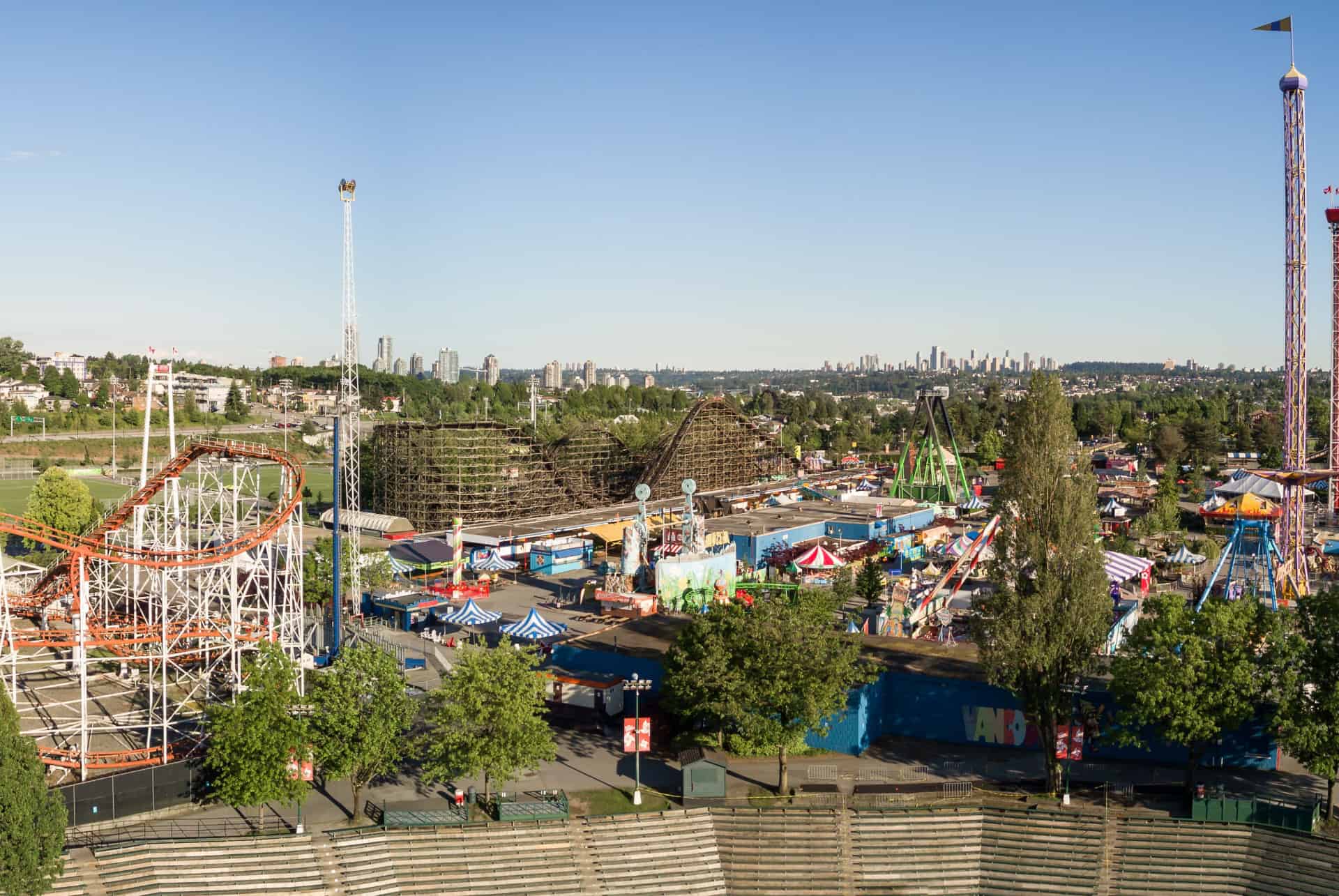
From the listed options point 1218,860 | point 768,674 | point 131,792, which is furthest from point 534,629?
point 1218,860

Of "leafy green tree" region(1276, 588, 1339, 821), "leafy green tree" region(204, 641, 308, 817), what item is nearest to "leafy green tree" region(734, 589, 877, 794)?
"leafy green tree" region(1276, 588, 1339, 821)

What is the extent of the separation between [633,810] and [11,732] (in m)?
11.7

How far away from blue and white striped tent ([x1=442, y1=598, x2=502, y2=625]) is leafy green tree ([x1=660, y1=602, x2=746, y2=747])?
12063 millimetres

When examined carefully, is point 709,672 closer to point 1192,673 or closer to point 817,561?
point 1192,673

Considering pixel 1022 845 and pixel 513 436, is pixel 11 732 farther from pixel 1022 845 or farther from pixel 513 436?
pixel 513 436

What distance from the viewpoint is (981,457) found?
4151 inches

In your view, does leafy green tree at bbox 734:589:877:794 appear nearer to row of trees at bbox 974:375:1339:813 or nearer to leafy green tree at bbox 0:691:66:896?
row of trees at bbox 974:375:1339:813

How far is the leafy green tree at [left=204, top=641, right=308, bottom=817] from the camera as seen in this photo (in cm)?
2175

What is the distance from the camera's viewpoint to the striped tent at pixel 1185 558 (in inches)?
1971

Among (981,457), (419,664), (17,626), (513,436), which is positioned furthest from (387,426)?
(981,457)

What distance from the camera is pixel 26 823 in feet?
60.4

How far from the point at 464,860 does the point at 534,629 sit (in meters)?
12.7

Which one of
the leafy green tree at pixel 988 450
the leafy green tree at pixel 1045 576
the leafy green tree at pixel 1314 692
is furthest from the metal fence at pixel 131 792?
the leafy green tree at pixel 988 450

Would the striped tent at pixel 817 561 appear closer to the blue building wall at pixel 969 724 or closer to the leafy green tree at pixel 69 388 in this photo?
the blue building wall at pixel 969 724
